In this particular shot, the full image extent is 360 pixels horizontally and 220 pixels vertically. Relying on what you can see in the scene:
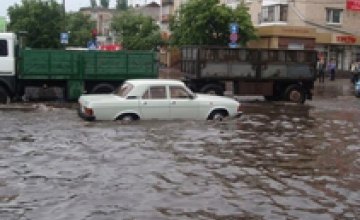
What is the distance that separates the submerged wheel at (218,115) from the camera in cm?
1720

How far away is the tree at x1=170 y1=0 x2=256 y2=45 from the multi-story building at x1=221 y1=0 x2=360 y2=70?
168 inches

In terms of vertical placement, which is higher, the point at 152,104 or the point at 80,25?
the point at 80,25

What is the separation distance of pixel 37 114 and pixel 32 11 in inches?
1202

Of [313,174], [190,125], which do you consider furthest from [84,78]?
[313,174]

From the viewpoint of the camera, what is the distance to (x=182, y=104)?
16.8 meters

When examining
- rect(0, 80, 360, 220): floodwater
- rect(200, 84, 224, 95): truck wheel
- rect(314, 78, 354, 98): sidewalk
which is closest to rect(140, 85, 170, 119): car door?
rect(0, 80, 360, 220): floodwater

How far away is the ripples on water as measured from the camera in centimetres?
822

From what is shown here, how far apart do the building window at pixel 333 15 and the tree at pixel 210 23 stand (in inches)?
340

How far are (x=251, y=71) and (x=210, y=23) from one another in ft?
57.9

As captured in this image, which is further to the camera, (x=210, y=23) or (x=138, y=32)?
(x=138, y=32)

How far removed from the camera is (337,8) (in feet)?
164

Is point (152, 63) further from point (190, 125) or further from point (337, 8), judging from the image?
point (337, 8)

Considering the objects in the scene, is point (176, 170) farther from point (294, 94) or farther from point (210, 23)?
point (210, 23)

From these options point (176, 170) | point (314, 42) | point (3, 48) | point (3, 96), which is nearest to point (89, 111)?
point (176, 170)
